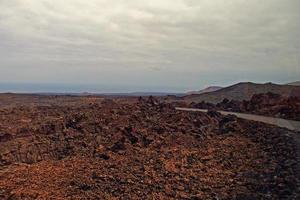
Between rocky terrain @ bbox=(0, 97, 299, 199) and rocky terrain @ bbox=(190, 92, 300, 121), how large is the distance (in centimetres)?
490

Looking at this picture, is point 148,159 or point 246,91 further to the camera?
point 246,91

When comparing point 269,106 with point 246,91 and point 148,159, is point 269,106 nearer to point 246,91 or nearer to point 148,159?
point 148,159

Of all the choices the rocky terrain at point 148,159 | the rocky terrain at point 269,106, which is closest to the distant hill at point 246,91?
the rocky terrain at point 269,106

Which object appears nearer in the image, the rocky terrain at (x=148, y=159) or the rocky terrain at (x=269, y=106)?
the rocky terrain at (x=148, y=159)

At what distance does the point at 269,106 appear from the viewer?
98.3ft

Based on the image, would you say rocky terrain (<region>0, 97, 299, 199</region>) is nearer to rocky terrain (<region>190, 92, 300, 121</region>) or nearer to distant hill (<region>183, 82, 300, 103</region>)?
rocky terrain (<region>190, 92, 300, 121</region>)

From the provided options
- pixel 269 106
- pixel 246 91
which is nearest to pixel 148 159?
pixel 269 106

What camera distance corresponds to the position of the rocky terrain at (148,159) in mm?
11430

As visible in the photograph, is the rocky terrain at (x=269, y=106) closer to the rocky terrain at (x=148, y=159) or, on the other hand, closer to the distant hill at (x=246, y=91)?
the rocky terrain at (x=148, y=159)

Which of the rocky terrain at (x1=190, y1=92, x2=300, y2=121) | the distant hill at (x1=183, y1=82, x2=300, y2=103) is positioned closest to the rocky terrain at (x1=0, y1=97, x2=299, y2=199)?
the rocky terrain at (x1=190, y1=92, x2=300, y2=121)

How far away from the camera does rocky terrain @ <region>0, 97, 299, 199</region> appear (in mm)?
11430

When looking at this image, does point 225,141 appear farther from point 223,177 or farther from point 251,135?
point 223,177

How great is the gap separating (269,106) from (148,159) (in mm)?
17711

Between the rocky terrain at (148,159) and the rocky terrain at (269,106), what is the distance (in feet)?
16.1
